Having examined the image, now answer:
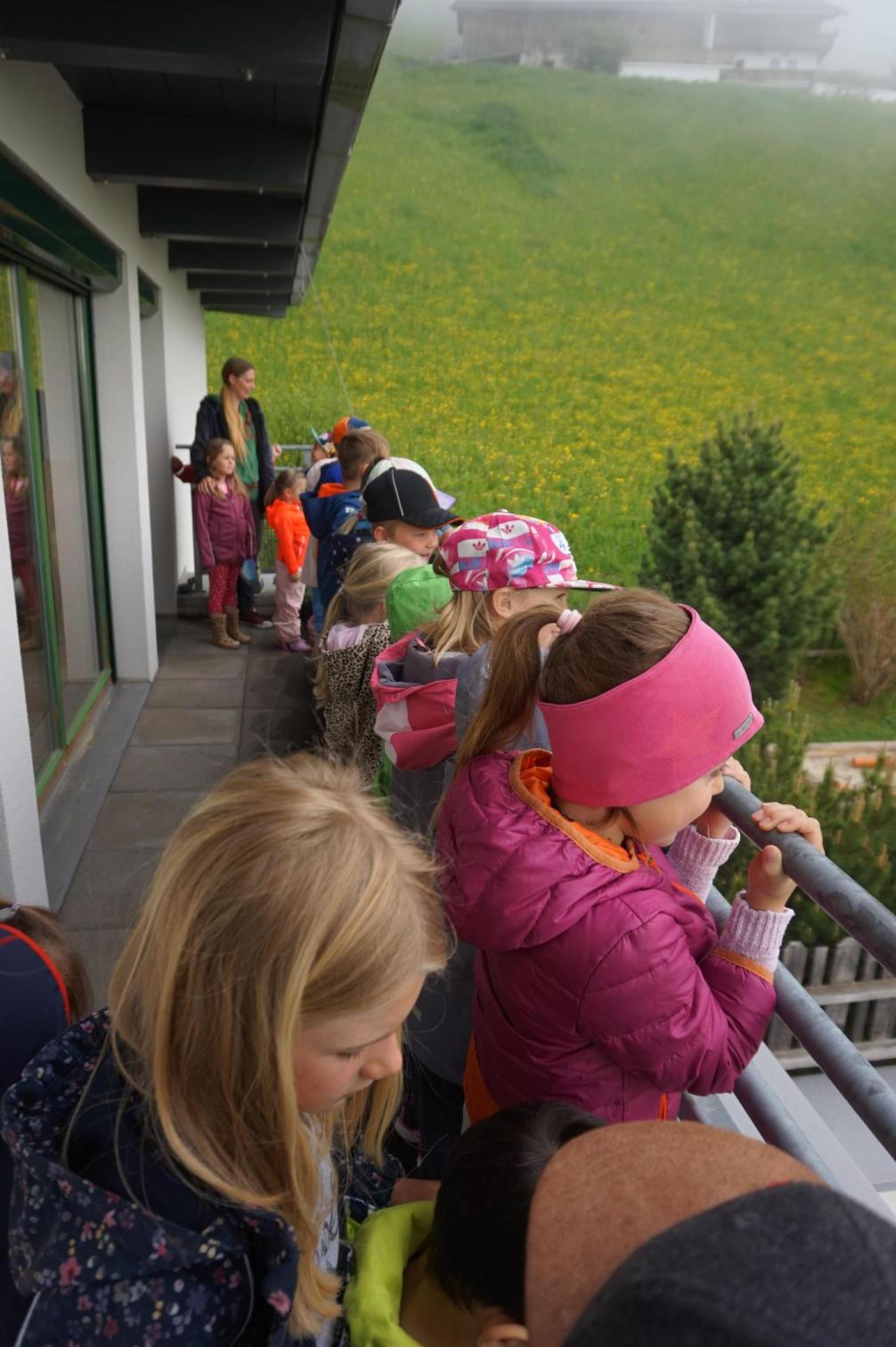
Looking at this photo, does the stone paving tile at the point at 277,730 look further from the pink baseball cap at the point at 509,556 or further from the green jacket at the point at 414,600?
the pink baseball cap at the point at 509,556

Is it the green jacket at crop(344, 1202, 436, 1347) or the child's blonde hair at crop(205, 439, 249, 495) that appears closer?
the green jacket at crop(344, 1202, 436, 1347)

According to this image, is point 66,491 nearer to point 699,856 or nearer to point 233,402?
point 233,402

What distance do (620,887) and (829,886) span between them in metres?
0.30

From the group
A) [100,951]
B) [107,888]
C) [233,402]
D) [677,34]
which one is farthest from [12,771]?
[677,34]

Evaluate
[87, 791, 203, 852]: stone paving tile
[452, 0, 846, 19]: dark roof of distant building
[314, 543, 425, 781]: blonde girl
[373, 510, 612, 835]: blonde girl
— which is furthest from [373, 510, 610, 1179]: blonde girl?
[452, 0, 846, 19]: dark roof of distant building

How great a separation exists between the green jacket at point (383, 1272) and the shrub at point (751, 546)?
390 inches

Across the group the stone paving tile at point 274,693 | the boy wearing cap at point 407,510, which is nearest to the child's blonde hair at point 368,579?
the boy wearing cap at point 407,510

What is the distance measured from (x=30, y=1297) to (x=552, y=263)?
48429 mm

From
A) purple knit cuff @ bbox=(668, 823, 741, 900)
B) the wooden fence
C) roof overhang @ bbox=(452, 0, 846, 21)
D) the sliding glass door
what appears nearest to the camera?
purple knit cuff @ bbox=(668, 823, 741, 900)

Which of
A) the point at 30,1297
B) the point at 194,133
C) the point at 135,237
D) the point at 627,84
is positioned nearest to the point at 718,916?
the point at 30,1297

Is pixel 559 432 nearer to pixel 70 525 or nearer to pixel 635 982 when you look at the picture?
pixel 70 525

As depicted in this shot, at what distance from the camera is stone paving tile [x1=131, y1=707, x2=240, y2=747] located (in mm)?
5031

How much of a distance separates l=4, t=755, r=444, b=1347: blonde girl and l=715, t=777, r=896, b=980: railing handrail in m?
0.40

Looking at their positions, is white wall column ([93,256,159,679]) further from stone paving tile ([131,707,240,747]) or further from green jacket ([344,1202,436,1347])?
green jacket ([344,1202,436,1347])
